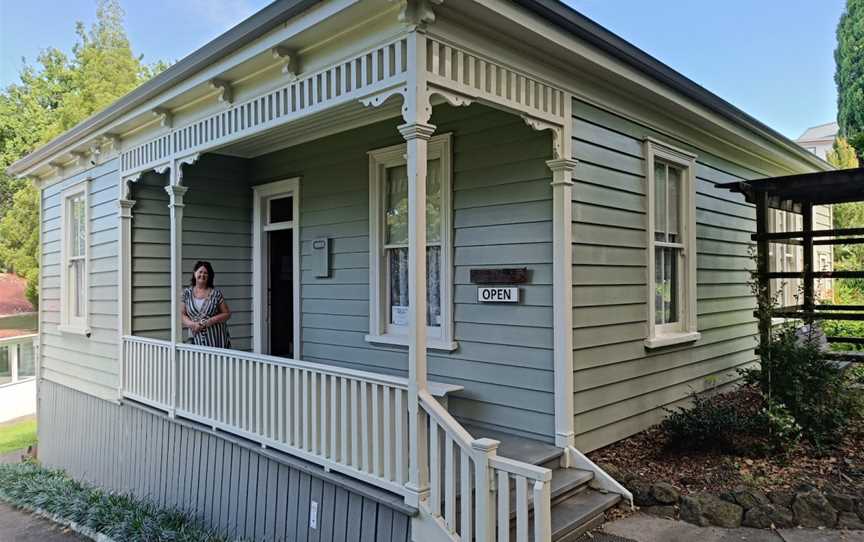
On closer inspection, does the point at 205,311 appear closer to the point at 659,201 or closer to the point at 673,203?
the point at 659,201

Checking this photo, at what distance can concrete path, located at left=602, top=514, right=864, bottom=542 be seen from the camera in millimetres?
3375

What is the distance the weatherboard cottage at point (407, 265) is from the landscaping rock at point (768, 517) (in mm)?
835

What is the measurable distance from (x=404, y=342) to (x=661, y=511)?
2.46 meters

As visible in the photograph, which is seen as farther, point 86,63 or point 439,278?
point 86,63

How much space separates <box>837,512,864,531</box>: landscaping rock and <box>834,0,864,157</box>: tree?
16581 millimetres

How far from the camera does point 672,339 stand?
546 centimetres

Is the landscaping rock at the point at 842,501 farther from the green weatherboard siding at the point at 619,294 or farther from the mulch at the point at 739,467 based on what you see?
the green weatherboard siding at the point at 619,294

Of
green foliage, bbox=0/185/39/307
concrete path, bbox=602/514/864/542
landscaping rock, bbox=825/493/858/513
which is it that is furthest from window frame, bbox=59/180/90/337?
green foliage, bbox=0/185/39/307

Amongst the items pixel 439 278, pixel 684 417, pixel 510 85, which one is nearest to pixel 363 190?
pixel 439 278

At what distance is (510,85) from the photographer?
3.77m

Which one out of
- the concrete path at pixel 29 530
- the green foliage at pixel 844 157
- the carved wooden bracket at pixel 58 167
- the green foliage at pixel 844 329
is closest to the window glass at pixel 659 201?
the green foliage at pixel 844 329

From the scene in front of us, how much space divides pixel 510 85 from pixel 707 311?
12.7 feet

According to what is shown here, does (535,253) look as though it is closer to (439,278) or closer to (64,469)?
(439,278)

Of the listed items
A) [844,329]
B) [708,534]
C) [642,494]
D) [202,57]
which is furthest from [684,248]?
[844,329]
